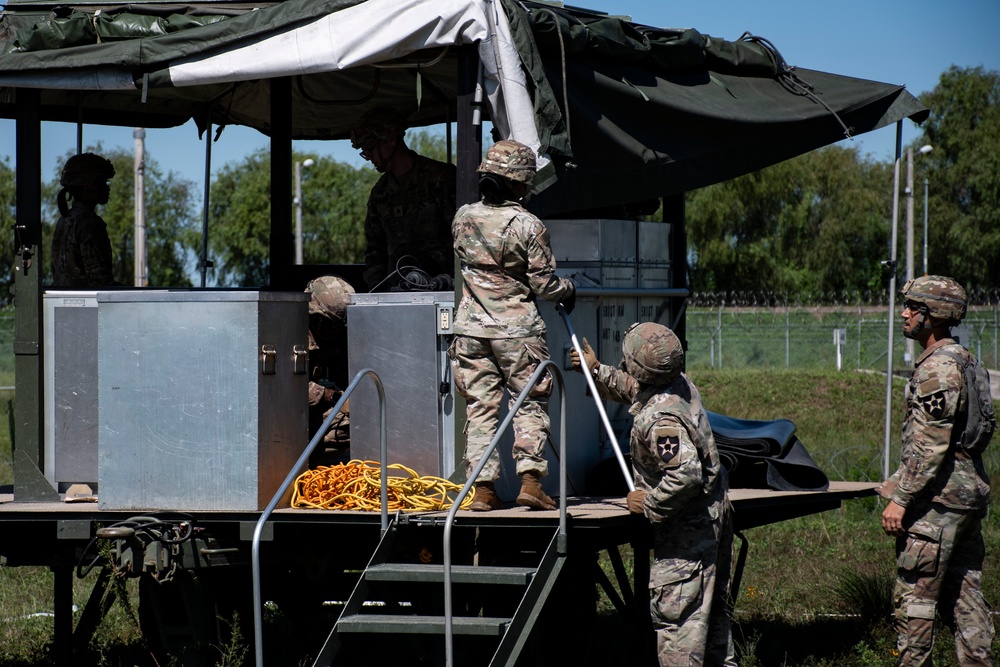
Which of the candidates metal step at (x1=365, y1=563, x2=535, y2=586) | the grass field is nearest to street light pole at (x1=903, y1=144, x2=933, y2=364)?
the grass field

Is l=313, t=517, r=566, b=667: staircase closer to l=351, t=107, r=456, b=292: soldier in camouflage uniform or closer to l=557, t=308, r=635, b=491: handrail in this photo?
l=557, t=308, r=635, b=491: handrail

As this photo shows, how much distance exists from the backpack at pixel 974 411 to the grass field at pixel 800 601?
1.73 meters

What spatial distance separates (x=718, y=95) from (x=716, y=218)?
128 feet

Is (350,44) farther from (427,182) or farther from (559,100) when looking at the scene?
(427,182)

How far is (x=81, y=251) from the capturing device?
8.12 meters

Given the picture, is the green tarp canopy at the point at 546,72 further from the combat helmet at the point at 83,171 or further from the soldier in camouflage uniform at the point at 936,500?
the soldier in camouflage uniform at the point at 936,500

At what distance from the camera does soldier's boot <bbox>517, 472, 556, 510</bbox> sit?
6.32 m

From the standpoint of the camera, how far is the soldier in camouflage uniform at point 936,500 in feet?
21.2

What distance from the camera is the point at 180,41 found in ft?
21.4

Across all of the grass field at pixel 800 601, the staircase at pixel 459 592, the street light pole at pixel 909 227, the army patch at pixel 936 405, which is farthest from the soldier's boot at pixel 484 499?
the street light pole at pixel 909 227

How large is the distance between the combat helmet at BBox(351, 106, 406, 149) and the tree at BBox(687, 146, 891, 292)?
1542 inches

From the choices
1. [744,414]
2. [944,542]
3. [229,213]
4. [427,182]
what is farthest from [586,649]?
[229,213]

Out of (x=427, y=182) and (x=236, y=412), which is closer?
(x=236, y=412)

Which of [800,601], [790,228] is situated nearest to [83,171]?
[800,601]
